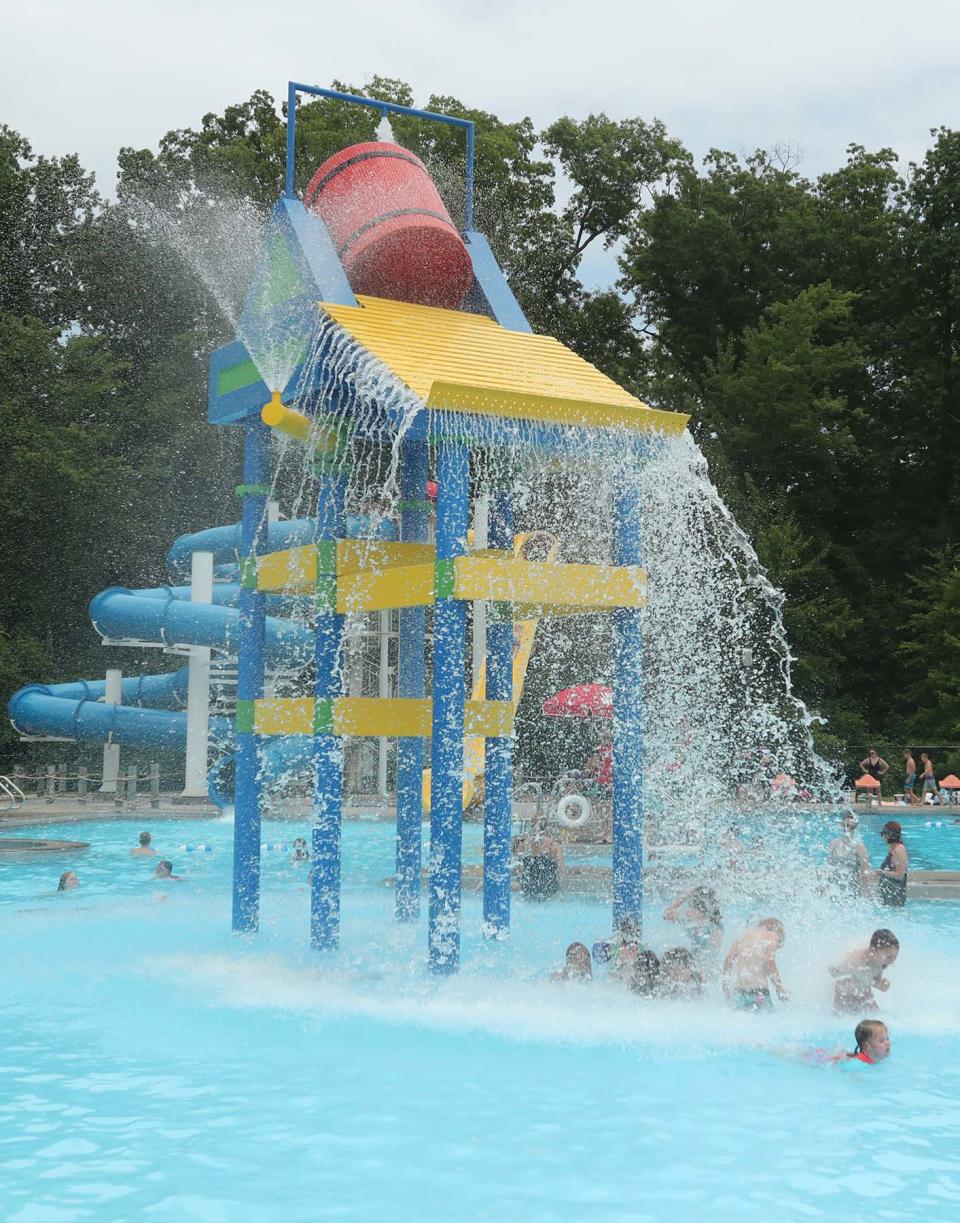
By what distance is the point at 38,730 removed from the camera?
24016mm

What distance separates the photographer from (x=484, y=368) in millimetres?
9055

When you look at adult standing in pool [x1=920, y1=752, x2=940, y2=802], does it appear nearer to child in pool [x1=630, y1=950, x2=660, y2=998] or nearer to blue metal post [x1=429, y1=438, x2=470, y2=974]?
child in pool [x1=630, y1=950, x2=660, y2=998]

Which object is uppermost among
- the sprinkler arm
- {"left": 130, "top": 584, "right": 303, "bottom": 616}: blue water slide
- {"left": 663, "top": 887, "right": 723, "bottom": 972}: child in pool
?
{"left": 130, "top": 584, "right": 303, "bottom": 616}: blue water slide

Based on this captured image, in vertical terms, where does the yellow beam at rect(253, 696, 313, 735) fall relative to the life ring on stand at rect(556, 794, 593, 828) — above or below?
above

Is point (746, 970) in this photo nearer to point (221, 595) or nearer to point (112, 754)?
point (221, 595)

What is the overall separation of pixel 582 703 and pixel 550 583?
11517 mm

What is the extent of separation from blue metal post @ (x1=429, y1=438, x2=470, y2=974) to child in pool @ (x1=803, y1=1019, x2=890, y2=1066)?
224 cm

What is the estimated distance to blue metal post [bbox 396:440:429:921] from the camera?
33.7ft

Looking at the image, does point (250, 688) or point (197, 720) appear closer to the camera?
point (250, 688)

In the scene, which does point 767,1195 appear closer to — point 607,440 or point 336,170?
point 607,440

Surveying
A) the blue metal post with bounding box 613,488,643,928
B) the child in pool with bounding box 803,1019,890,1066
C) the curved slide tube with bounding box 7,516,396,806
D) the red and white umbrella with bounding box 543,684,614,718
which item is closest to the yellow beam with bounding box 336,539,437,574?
the blue metal post with bounding box 613,488,643,928

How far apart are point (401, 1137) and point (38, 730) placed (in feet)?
64.4

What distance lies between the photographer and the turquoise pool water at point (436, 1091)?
5258 millimetres

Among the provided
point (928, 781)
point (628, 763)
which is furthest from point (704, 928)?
point (928, 781)
